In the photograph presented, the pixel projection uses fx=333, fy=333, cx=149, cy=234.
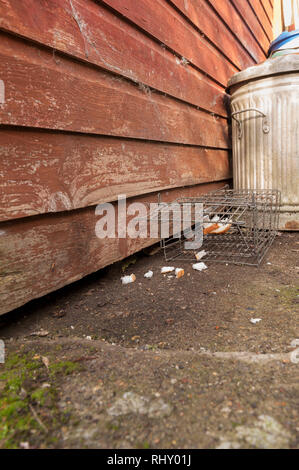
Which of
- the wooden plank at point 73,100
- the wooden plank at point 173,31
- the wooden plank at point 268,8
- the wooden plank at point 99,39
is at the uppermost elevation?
the wooden plank at point 268,8

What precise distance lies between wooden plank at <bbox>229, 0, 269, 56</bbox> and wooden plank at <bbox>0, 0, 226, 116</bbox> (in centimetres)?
198

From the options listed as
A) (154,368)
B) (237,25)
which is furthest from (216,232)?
(237,25)

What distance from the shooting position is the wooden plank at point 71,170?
122 centimetres

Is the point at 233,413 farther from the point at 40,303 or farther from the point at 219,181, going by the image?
the point at 219,181

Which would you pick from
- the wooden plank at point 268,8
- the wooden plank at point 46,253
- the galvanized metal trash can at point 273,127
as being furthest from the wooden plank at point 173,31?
the wooden plank at point 268,8

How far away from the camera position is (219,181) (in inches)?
134

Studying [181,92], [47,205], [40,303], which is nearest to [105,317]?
[40,303]

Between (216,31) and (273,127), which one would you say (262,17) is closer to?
(216,31)

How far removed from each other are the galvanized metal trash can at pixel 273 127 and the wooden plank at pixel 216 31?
1.77ft

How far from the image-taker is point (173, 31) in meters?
2.38

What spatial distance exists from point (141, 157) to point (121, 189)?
1.00 feet

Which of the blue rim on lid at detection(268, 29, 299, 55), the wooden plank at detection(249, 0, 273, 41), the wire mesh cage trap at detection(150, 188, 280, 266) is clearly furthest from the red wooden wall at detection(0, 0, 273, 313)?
the wooden plank at detection(249, 0, 273, 41)

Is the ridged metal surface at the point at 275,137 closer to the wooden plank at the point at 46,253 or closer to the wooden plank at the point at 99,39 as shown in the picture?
the wooden plank at the point at 99,39

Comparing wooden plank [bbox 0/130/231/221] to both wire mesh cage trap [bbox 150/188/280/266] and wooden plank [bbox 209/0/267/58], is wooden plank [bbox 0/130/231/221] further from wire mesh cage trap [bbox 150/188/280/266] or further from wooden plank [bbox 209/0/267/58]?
wooden plank [bbox 209/0/267/58]
